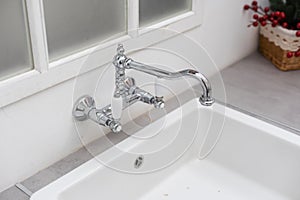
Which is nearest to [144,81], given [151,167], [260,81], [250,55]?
[151,167]

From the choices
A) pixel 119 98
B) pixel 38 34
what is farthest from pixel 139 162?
pixel 38 34

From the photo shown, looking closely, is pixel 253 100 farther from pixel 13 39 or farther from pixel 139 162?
pixel 13 39

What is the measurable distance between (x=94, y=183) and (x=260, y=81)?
0.74 m

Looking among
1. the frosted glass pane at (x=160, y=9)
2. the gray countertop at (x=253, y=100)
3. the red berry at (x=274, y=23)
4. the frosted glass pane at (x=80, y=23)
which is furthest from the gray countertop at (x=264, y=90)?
the frosted glass pane at (x=80, y=23)

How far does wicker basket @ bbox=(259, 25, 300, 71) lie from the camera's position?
1622 millimetres

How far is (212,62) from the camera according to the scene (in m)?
1.61

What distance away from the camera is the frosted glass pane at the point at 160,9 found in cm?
131

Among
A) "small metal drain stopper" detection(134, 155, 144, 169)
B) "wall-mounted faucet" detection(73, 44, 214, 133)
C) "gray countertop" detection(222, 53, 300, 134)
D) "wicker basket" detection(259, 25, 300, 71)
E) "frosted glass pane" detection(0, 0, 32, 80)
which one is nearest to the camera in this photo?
"frosted glass pane" detection(0, 0, 32, 80)

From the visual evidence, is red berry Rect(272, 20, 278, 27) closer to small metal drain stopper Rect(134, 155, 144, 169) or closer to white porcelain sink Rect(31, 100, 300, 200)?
white porcelain sink Rect(31, 100, 300, 200)

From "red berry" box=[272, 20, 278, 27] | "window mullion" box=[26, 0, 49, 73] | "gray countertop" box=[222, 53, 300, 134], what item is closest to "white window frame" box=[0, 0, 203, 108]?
"window mullion" box=[26, 0, 49, 73]

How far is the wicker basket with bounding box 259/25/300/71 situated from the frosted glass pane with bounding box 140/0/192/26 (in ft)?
1.24

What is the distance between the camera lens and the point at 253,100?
1.48 m

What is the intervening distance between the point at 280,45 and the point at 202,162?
0.53 m

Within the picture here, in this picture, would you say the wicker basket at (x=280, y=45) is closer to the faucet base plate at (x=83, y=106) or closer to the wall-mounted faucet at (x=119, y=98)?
the wall-mounted faucet at (x=119, y=98)
